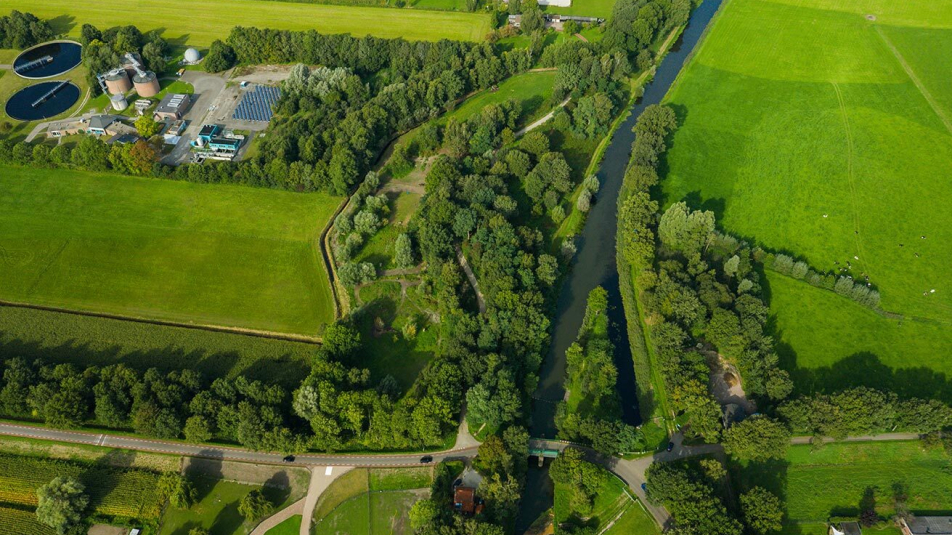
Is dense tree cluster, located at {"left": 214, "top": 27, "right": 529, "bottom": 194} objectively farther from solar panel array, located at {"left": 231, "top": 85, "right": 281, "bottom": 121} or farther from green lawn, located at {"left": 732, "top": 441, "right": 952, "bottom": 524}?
green lawn, located at {"left": 732, "top": 441, "right": 952, "bottom": 524}

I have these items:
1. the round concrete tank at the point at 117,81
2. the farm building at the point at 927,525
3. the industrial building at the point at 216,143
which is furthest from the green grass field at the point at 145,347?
the farm building at the point at 927,525

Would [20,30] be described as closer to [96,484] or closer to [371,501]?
[96,484]

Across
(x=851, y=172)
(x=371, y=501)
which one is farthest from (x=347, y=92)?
(x=851, y=172)

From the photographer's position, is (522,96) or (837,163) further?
(522,96)

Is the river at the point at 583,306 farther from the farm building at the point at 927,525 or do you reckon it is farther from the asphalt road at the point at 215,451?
the farm building at the point at 927,525

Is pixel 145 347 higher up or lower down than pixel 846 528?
lower down

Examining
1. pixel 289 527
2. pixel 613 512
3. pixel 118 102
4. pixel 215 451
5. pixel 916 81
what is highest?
pixel 916 81
